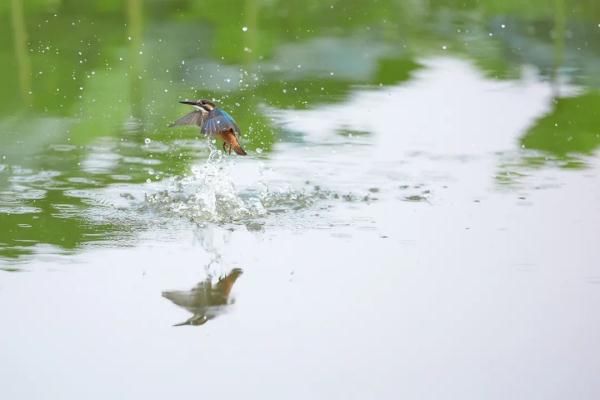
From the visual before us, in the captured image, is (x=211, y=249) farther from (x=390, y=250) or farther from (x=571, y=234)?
(x=571, y=234)

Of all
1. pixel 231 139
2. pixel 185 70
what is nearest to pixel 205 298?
pixel 231 139

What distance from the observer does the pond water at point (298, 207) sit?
4660mm

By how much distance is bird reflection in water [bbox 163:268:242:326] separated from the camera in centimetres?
509

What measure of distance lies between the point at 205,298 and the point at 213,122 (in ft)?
4.20

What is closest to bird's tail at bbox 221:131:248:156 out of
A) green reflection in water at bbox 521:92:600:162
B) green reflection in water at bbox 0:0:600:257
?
green reflection in water at bbox 0:0:600:257

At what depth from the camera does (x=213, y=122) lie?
6344 mm

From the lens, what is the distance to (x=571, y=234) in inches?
245

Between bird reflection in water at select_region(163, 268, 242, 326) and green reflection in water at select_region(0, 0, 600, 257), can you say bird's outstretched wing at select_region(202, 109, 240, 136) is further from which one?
bird reflection in water at select_region(163, 268, 242, 326)

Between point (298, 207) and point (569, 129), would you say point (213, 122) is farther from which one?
point (569, 129)

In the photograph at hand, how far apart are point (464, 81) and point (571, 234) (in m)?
3.38

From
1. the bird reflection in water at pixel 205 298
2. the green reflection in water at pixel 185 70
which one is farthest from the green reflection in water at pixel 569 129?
the bird reflection in water at pixel 205 298

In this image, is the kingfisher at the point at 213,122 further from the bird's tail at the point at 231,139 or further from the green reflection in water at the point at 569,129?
the green reflection in water at the point at 569,129

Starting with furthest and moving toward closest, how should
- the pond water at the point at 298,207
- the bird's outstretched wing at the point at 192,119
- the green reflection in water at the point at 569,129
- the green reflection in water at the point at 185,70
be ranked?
the green reflection in water at the point at 569,129, the green reflection in water at the point at 185,70, the bird's outstretched wing at the point at 192,119, the pond water at the point at 298,207

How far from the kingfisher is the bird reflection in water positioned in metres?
1.01
